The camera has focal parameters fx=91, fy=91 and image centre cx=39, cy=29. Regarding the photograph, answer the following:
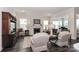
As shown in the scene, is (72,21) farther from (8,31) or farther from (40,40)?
(8,31)

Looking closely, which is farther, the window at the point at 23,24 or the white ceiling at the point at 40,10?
the window at the point at 23,24

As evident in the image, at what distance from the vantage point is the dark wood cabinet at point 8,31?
210 centimetres

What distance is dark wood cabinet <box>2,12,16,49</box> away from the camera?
2098 mm

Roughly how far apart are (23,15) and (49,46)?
0.97 m

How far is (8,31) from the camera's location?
224 centimetres

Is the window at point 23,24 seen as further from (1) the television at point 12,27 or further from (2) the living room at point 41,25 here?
(1) the television at point 12,27

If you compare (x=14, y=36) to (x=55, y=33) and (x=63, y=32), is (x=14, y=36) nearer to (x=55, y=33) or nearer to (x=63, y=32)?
(x=55, y=33)

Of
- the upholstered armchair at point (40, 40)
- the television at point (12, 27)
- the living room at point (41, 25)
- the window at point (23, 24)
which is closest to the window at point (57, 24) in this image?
the living room at point (41, 25)

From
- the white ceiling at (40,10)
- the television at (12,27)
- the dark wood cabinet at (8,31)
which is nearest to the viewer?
the white ceiling at (40,10)

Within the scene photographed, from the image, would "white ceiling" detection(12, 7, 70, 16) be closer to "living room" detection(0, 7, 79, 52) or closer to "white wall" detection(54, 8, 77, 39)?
"living room" detection(0, 7, 79, 52)

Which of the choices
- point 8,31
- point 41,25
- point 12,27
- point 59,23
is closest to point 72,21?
point 59,23

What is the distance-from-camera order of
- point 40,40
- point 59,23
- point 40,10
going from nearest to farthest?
point 40,10 → point 40,40 → point 59,23

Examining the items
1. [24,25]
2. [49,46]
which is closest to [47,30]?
[49,46]

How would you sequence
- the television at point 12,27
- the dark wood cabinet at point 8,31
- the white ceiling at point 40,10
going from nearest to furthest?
the white ceiling at point 40,10 → the dark wood cabinet at point 8,31 → the television at point 12,27
